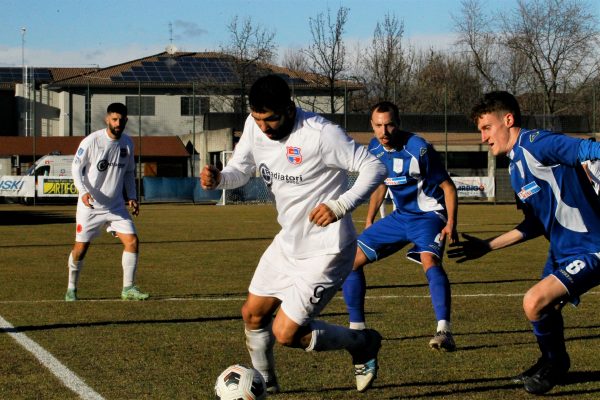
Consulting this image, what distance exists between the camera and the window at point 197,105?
61.8 metres

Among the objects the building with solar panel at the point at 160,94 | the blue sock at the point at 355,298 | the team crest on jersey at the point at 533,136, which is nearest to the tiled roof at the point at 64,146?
the building with solar panel at the point at 160,94

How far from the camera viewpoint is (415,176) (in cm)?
870

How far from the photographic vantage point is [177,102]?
64312 millimetres

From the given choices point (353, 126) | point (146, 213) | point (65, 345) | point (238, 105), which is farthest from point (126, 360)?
point (238, 105)

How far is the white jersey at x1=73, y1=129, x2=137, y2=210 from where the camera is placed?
1148cm

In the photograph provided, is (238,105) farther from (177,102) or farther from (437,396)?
(437,396)

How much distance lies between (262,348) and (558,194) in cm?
205

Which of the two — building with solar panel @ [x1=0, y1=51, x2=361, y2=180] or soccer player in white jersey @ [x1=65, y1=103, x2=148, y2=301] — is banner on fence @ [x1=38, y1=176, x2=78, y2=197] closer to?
building with solar panel @ [x1=0, y1=51, x2=361, y2=180]

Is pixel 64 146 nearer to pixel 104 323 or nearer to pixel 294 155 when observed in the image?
pixel 104 323

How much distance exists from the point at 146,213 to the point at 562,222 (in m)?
30.7

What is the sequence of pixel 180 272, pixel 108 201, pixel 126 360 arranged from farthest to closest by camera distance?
1. pixel 180 272
2. pixel 108 201
3. pixel 126 360

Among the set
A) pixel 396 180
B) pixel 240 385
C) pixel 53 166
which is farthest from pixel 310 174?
pixel 53 166

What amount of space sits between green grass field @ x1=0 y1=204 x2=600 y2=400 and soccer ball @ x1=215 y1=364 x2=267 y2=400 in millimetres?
793

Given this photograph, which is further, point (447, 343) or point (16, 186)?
point (16, 186)
